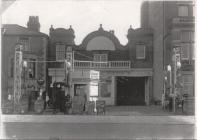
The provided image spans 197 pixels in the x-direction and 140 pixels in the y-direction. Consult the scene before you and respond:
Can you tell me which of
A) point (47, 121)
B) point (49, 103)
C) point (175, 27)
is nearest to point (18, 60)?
point (49, 103)

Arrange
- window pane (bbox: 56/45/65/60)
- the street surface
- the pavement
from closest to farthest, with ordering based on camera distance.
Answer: the pavement, the street surface, window pane (bbox: 56/45/65/60)

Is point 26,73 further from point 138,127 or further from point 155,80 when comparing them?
point 138,127

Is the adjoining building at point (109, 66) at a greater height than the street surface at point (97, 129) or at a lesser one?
greater

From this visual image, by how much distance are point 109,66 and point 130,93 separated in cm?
504

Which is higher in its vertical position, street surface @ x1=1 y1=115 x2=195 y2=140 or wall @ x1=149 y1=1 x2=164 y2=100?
wall @ x1=149 y1=1 x2=164 y2=100

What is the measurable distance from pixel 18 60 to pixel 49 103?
2.65 meters

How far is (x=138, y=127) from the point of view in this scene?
1219 cm

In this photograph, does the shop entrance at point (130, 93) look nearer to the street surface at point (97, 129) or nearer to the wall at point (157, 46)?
the wall at point (157, 46)

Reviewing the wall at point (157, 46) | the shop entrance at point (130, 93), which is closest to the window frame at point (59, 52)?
the shop entrance at point (130, 93)

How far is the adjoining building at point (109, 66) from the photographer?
761 inches

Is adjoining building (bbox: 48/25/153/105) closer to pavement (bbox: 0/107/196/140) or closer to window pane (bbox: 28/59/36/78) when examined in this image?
window pane (bbox: 28/59/36/78)

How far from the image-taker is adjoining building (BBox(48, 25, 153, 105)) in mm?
19325

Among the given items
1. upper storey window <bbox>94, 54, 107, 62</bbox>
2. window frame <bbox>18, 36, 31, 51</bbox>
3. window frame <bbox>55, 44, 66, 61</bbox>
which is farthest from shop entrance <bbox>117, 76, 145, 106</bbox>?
window frame <bbox>18, 36, 31, 51</bbox>

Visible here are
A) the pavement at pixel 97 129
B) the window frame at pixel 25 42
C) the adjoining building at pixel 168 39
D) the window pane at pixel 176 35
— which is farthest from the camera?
the window pane at pixel 176 35
